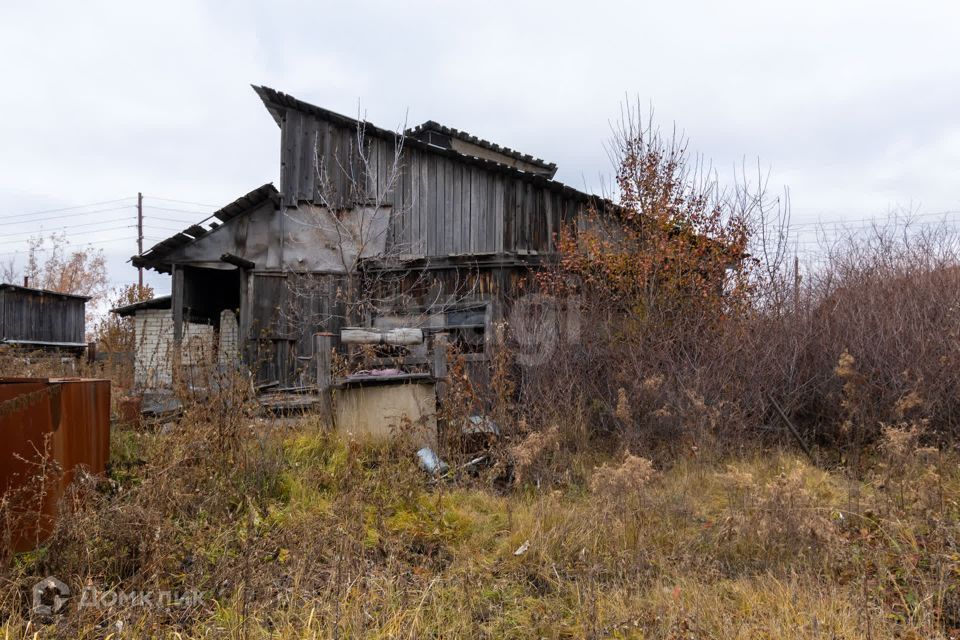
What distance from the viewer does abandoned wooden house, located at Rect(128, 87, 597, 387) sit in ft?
40.2

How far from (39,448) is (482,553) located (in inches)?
120

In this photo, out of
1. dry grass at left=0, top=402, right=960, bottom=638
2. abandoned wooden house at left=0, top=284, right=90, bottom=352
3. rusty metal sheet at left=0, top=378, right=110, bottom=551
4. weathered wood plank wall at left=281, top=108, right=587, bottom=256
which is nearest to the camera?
dry grass at left=0, top=402, right=960, bottom=638

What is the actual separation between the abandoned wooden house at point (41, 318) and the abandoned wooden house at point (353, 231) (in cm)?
1288

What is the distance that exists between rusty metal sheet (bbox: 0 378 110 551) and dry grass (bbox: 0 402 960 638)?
0.23m

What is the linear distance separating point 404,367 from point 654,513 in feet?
11.4

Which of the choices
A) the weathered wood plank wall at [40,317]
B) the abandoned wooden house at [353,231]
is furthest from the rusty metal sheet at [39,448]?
the weathered wood plank wall at [40,317]

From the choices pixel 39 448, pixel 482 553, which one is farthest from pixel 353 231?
pixel 482 553

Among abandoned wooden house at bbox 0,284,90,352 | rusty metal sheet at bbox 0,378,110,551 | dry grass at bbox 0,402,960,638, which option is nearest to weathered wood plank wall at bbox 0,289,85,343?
abandoned wooden house at bbox 0,284,90,352

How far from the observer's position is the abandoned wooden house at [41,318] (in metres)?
21.4

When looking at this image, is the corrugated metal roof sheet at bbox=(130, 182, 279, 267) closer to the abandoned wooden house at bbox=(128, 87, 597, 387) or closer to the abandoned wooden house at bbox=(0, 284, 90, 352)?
the abandoned wooden house at bbox=(128, 87, 597, 387)

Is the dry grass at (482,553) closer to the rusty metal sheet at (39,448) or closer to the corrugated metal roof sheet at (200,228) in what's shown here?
the rusty metal sheet at (39,448)

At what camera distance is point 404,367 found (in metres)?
7.07

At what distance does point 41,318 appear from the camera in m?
23.3

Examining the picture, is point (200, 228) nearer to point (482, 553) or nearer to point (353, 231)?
point (353, 231)
